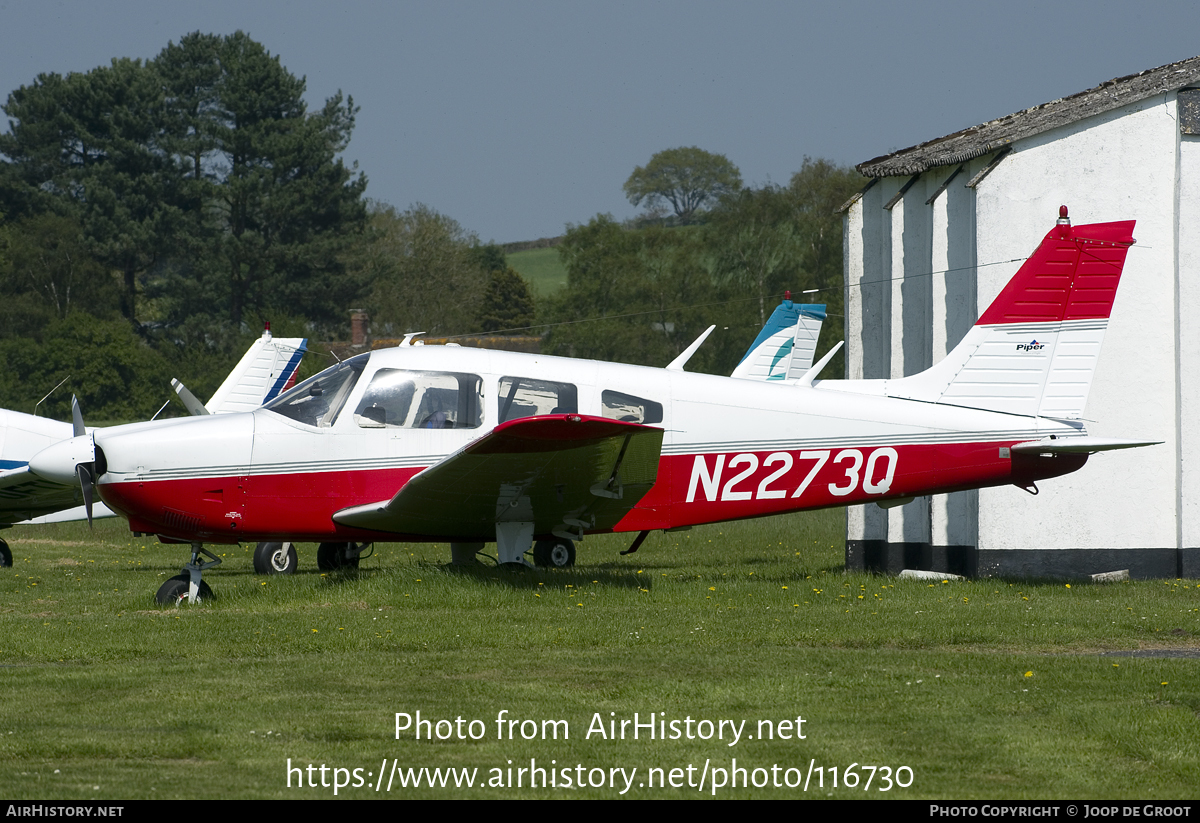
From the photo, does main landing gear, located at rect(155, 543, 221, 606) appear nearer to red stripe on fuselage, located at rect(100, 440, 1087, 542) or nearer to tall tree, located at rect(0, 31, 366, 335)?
red stripe on fuselage, located at rect(100, 440, 1087, 542)

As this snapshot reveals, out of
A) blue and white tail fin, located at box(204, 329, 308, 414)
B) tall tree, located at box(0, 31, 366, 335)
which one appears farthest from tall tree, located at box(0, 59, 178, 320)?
blue and white tail fin, located at box(204, 329, 308, 414)

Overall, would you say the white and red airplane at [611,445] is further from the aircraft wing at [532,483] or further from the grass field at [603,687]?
the grass field at [603,687]

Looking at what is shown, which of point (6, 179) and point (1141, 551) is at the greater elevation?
point (6, 179)

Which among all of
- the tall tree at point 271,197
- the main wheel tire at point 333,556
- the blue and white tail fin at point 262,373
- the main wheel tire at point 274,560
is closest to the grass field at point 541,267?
the tall tree at point 271,197

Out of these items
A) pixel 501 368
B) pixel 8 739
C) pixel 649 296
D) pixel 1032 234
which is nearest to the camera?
pixel 8 739

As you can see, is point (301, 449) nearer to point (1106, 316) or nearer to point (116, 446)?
point (116, 446)

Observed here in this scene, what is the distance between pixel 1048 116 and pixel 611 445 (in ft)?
22.2

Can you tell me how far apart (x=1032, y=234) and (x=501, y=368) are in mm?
6004

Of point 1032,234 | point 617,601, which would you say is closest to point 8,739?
point 617,601

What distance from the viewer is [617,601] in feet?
34.3

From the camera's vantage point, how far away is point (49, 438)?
55.8 ft

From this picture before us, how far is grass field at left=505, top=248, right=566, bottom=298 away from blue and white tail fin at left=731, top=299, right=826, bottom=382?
70.1m

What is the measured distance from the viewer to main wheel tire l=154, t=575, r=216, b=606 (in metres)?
10.5

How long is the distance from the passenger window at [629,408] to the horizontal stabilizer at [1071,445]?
10.5 ft
